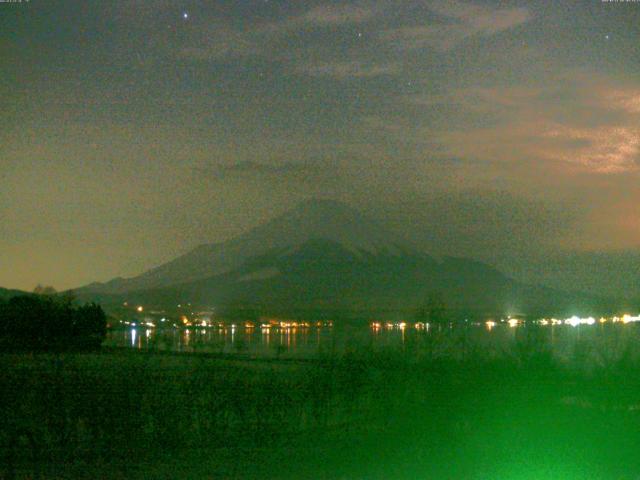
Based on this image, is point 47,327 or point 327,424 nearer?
point 327,424

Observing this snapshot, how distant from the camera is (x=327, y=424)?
56.2 ft

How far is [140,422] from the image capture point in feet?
47.7

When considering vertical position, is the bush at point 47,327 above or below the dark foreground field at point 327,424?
above

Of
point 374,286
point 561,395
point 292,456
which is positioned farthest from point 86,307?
point 374,286

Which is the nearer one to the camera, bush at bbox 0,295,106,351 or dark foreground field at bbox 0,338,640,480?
dark foreground field at bbox 0,338,640,480

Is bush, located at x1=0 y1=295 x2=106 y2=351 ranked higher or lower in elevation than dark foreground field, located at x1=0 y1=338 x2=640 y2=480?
higher

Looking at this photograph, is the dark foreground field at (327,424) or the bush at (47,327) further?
the bush at (47,327)

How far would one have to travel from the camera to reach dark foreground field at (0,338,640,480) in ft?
41.3

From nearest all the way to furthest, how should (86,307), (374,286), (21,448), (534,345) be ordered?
(21,448) < (534,345) < (86,307) < (374,286)

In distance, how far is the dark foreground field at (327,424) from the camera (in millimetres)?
12586

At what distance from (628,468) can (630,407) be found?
626 cm

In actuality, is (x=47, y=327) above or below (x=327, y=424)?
above

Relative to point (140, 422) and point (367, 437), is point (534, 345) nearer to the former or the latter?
point (367, 437)

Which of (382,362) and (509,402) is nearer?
(509,402)
